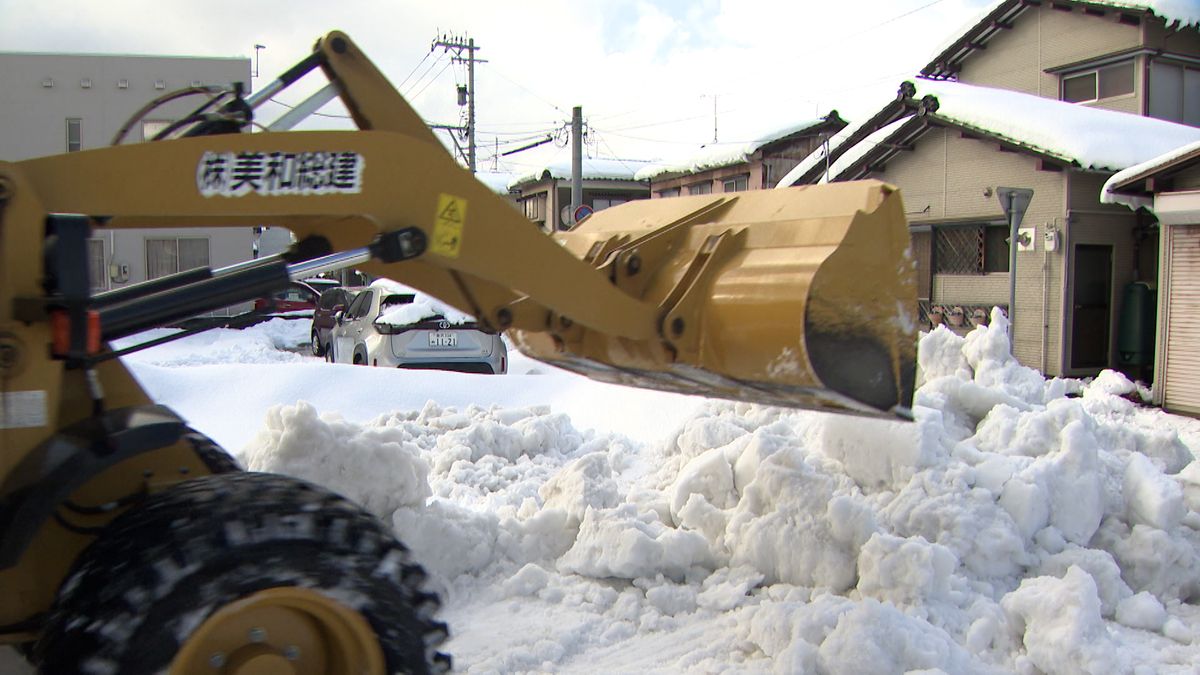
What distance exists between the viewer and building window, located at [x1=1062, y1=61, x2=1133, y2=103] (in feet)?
55.6

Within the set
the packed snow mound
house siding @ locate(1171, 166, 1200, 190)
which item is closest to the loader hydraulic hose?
the packed snow mound

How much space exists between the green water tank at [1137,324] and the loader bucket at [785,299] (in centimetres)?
1240

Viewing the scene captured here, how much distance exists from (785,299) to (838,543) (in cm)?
167

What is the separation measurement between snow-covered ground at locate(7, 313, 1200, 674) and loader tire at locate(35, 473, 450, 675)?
1.46 m

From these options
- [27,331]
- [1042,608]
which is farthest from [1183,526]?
[27,331]

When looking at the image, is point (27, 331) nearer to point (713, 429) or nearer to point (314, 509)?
point (314, 509)

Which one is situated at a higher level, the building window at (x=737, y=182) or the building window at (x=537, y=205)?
the building window at (x=537, y=205)

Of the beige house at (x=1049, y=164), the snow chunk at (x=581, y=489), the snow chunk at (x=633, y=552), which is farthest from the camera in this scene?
the beige house at (x=1049, y=164)

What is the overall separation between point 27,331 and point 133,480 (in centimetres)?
80

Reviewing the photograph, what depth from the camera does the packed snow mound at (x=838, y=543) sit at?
12.3ft

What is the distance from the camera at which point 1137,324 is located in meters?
13.8

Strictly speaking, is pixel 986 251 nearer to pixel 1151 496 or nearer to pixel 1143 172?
pixel 1143 172

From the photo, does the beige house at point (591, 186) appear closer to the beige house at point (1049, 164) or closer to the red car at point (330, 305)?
the beige house at point (1049, 164)

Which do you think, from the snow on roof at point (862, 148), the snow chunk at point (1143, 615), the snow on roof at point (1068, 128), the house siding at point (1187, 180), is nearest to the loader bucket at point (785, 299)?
the snow chunk at point (1143, 615)
